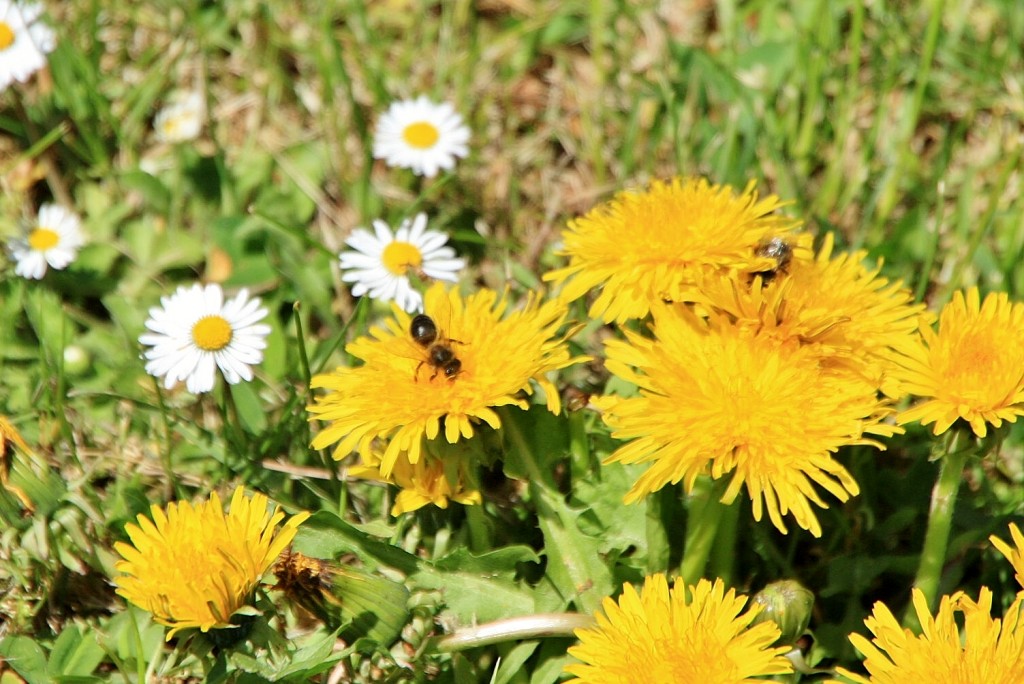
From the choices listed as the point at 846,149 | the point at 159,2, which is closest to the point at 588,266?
the point at 846,149

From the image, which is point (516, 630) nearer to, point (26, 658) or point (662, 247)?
point (662, 247)

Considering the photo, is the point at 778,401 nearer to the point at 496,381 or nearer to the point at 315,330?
the point at 496,381

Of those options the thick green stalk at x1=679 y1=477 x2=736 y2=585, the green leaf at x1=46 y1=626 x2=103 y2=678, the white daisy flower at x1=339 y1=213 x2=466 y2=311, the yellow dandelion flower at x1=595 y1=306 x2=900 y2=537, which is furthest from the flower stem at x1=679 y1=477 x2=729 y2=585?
the green leaf at x1=46 y1=626 x2=103 y2=678

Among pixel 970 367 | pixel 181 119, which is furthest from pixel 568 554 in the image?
pixel 181 119

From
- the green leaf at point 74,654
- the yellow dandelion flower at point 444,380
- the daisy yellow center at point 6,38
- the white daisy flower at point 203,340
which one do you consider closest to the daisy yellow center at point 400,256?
the white daisy flower at point 203,340

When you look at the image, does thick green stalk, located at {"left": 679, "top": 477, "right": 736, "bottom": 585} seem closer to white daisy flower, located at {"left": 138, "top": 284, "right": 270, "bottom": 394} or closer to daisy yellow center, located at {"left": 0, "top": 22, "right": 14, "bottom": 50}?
white daisy flower, located at {"left": 138, "top": 284, "right": 270, "bottom": 394}

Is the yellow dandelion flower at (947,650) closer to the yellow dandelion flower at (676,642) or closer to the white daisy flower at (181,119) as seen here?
the yellow dandelion flower at (676,642)
